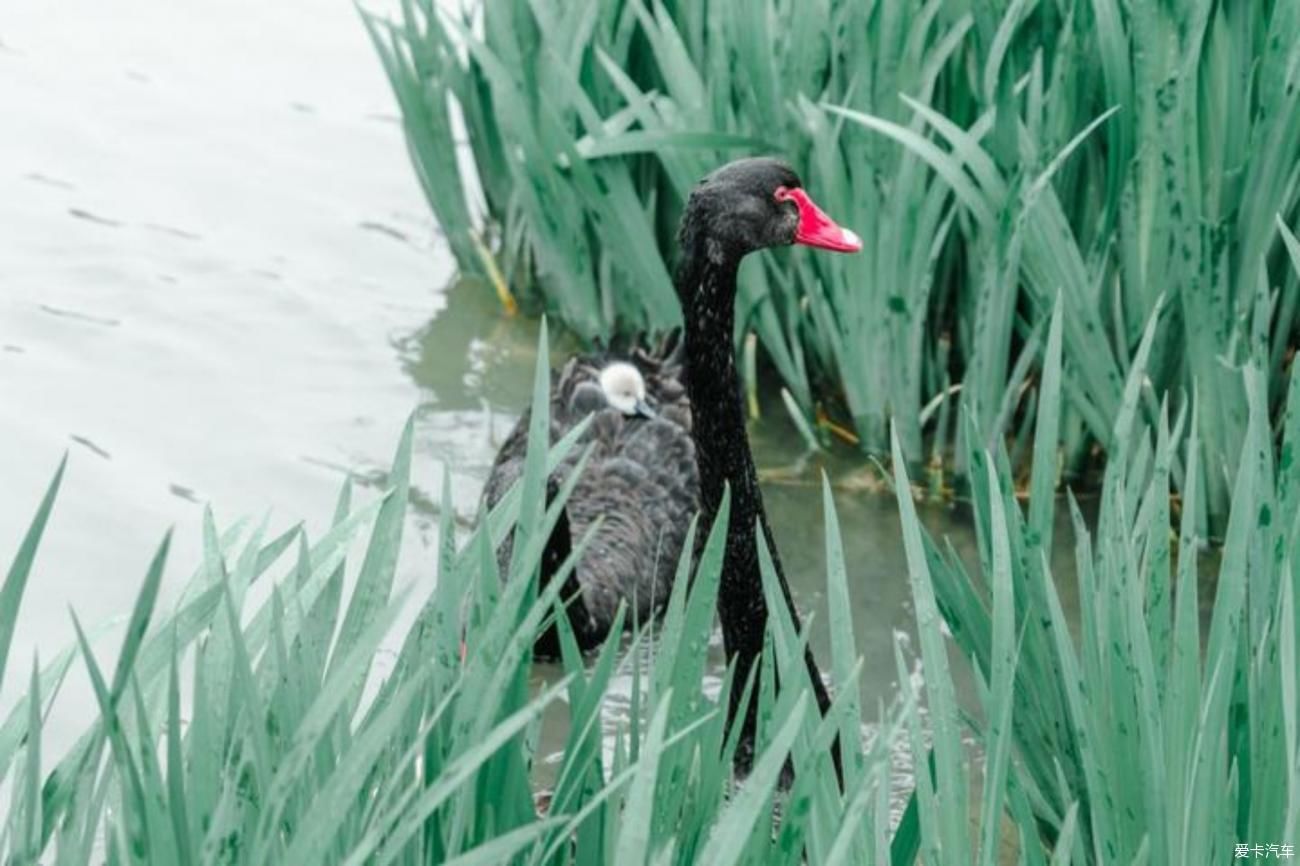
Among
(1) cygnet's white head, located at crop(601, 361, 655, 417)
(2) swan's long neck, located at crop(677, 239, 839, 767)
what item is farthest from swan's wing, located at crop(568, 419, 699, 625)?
(2) swan's long neck, located at crop(677, 239, 839, 767)

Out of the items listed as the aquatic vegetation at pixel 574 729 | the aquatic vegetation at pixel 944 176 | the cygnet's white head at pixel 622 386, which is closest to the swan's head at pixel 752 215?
the aquatic vegetation at pixel 944 176

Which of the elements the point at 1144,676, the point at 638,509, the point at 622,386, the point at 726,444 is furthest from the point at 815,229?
the point at 1144,676

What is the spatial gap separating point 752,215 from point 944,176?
2.36 feet

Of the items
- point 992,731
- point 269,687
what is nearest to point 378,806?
point 269,687

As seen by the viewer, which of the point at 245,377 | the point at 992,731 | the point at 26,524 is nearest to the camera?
the point at 992,731

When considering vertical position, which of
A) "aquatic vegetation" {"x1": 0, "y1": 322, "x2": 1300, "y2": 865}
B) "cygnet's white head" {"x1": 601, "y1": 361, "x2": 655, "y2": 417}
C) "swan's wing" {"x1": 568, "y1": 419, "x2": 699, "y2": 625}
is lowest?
"swan's wing" {"x1": 568, "y1": 419, "x2": 699, "y2": 625}

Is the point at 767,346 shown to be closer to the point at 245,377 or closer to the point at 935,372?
the point at 935,372

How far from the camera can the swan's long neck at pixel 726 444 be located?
3703mm

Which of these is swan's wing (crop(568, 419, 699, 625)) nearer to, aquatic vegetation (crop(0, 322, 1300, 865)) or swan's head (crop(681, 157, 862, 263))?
swan's head (crop(681, 157, 862, 263))

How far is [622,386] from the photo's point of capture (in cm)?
508

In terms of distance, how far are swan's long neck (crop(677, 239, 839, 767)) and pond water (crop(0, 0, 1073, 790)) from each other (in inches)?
25.9

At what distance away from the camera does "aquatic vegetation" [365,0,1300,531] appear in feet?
14.9

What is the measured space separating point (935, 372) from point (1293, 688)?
279 cm

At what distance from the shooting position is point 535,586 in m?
2.53
